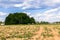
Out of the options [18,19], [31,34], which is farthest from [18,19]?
[31,34]

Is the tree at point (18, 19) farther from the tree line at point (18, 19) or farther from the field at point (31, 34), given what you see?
the field at point (31, 34)

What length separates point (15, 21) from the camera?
10750cm

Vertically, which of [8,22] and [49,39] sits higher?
[49,39]

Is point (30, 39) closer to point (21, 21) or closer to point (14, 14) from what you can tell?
point (21, 21)

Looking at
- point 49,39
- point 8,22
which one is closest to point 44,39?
point 49,39

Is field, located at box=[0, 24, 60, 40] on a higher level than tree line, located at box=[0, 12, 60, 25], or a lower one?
higher

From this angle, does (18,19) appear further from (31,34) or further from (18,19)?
(31,34)

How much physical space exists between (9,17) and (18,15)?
22.7ft

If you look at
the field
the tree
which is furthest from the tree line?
the field

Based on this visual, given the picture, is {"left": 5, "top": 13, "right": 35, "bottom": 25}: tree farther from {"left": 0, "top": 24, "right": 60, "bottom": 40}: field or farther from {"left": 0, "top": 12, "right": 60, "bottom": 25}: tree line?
{"left": 0, "top": 24, "right": 60, "bottom": 40}: field

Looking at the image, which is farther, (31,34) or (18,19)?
(18,19)

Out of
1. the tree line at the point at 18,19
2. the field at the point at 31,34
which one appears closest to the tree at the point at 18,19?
the tree line at the point at 18,19

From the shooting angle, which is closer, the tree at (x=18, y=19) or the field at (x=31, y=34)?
the field at (x=31, y=34)

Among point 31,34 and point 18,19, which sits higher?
point 31,34
